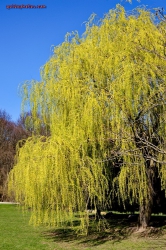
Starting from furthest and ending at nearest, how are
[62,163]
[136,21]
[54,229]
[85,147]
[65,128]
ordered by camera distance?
[54,229]
[136,21]
[65,128]
[85,147]
[62,163]

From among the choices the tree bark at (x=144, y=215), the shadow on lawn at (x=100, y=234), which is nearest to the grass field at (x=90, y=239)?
the shadow on lawn at (x=100, y=234)

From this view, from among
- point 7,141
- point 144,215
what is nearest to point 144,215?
point 144,215

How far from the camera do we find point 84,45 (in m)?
9.12

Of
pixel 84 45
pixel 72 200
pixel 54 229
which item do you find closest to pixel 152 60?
pixel 84 45

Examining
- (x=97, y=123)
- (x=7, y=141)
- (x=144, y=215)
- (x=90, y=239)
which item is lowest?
(x=90, y=239)

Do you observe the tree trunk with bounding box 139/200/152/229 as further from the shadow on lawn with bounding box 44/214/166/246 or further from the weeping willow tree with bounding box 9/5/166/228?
the shadow on lawn with bounding box 44/214/166/246

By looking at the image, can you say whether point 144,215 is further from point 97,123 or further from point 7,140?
point 7,140

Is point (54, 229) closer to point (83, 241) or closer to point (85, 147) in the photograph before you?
point (83, 241)

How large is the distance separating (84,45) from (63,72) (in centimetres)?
101

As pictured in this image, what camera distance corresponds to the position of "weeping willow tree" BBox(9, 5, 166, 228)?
292 inches

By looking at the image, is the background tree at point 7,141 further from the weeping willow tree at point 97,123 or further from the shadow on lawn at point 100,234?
the weeping willow tree at point 97,123

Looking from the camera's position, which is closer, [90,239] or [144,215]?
[90,239]

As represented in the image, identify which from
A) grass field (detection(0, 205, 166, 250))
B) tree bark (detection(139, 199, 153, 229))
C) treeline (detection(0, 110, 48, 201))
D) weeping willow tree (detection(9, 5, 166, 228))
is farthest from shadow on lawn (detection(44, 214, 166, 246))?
treeline (detection(0, 110, 48, 201))

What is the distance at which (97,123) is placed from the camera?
791cm
